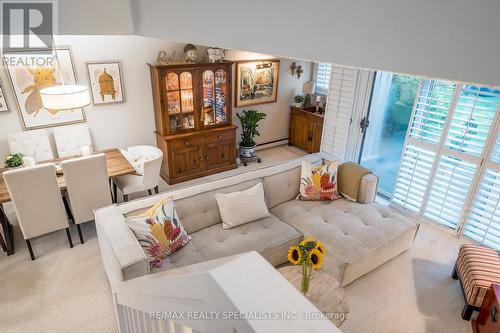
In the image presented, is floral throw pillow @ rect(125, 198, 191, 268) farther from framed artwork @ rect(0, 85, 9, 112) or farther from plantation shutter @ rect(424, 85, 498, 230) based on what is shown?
plantation shutter @ rect(424, 85, 498, 230)

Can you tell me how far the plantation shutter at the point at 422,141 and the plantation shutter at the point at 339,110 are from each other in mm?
961

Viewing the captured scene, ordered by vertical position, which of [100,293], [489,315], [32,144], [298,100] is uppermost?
[298,100]

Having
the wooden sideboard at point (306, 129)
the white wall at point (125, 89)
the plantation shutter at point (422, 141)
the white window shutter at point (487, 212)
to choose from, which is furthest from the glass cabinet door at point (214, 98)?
the white window shutter at point (487, 212)

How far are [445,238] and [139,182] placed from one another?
11.8ft

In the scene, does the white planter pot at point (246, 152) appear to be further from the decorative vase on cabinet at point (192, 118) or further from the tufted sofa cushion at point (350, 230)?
the tufted sofa cushion at point (350, 230)

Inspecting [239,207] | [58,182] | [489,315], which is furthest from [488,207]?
[58,182]

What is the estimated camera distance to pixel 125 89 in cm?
414

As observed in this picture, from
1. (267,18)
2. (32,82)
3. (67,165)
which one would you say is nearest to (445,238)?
(267,18)

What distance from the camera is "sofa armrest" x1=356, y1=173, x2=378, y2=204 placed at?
3.25 m

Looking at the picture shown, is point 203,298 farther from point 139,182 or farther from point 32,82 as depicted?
point 32,82

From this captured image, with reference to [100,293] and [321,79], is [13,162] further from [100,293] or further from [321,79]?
[321,79]

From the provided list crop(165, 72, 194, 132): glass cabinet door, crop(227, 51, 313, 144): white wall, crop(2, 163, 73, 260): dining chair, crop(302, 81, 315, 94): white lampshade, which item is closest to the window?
crop(227, 51, 313, 144): white wall

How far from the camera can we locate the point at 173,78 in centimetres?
409

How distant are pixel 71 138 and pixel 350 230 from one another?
3523 millimetres
